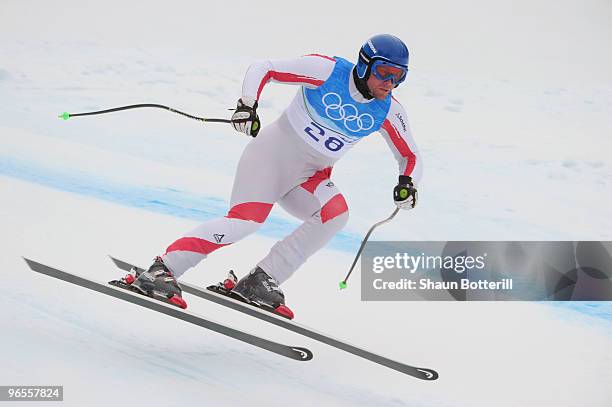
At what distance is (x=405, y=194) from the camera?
144 inches

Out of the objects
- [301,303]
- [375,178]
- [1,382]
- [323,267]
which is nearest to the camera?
[1,382]

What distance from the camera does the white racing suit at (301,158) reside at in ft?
11.5

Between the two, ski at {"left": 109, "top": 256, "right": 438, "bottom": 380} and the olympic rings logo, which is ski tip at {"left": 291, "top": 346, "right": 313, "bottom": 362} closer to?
ski at {"left": 109, "top": 256, "right": 438, "bottom": 380}

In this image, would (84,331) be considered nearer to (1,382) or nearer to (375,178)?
(1,382)

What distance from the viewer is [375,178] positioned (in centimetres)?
637

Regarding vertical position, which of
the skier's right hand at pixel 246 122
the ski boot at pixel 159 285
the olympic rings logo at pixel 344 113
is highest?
the olympic rings logo at pixel 344 113

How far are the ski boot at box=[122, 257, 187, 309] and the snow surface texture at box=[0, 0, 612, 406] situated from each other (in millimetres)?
283

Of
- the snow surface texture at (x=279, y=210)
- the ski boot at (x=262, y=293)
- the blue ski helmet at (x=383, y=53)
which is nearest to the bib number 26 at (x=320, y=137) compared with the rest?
the blue ski helmet at (x=383, y=53)

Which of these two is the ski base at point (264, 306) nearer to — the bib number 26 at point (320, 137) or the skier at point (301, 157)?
the skier at point (301, 157)

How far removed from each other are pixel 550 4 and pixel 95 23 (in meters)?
4.54

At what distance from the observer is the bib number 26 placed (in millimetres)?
3611

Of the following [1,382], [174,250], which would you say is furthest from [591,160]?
[1,382]

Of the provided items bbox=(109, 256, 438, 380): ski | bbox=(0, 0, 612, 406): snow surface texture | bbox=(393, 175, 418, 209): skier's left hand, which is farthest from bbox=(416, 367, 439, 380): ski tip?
bbox=(393, 175, 418, 209): skier's left hand

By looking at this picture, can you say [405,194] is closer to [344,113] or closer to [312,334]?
[344,113]
